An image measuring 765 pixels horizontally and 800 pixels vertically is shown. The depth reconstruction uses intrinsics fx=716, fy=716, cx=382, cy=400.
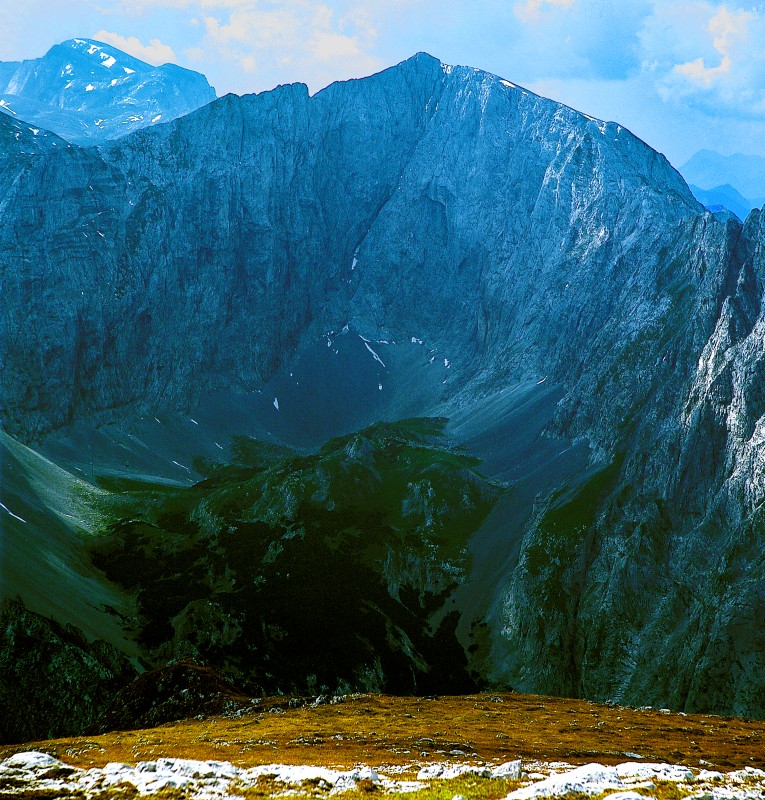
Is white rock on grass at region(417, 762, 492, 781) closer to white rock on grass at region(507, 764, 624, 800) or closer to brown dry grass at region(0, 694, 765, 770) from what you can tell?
brown dry grass at region(0, 694, 765, 770)

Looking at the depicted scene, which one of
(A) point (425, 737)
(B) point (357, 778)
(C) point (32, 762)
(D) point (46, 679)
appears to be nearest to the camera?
(B) point (357, 778)

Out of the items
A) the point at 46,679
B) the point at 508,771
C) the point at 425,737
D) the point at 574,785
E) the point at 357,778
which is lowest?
the point at 46,679

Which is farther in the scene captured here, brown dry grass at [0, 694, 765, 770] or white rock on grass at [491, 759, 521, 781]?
brown dry grass at [0, 694, 765, 770]

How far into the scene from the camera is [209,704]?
65500mm

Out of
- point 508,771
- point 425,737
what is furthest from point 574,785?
point 425,737

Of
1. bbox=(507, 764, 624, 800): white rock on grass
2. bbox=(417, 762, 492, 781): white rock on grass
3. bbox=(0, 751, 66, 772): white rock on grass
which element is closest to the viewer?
bbox=(507, 764, 624, 800): white rock on grass

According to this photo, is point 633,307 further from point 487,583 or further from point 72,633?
point 72,633

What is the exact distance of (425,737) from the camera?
48.5m

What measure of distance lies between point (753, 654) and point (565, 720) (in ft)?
169

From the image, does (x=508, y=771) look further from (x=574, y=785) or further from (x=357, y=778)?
(x=357, y=778)

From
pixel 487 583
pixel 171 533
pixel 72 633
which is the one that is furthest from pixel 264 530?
pixel 72 633

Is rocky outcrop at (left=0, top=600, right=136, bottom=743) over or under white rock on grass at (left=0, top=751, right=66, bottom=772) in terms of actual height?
under

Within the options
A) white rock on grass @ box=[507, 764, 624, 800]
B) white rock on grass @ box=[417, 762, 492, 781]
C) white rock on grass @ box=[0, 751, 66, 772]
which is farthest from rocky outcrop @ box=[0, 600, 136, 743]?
white rock on grass @ box=[507, 764, 624, 800]

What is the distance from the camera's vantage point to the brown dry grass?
41.2 m
